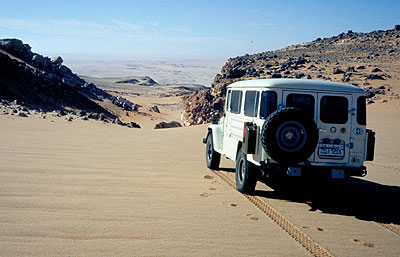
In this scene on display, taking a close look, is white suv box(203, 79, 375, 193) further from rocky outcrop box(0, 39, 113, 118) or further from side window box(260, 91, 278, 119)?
rocky outcrop box(0, 39, 113, 118)

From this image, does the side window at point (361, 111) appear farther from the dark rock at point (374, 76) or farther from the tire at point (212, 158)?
the dark rock at point (374, 76)

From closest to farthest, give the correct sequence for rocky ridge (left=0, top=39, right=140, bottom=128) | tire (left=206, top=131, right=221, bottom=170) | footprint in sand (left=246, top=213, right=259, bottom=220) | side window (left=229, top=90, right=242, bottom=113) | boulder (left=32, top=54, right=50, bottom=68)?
footprint in sand (left=246, top=213, right=259, bottom=220) < side window (left=229, top=90, right=242, bottom=113) < tire (left=206, top=131, right=221, bottom=170) < rocky ridge (left=0, top=39, right=140, bottom=128) < boulder (left=32, top=54, right=50, bottom=68)

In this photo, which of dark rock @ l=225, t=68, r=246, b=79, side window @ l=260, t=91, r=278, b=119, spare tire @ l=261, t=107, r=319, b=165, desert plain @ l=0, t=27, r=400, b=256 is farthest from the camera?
dark rock @ l=225, t=68, r=246, b=79

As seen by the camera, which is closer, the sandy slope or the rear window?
the sandy slope

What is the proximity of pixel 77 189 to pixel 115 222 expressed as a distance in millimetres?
1733

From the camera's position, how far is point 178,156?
1074 cm

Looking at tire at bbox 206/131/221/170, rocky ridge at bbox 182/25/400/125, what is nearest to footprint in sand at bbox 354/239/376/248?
tire at bbox 206/131/221/170

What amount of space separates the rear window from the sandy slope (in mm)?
1869

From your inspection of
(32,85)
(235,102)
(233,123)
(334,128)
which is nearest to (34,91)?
(32,85)

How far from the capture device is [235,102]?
7.96m

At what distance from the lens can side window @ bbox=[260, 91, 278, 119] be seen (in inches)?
246

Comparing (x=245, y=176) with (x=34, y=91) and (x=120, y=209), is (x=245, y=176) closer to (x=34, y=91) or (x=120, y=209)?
(x=120, y=209)

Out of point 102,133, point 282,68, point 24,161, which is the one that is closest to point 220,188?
point 24,161

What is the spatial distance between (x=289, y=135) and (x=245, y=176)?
1.17 m
